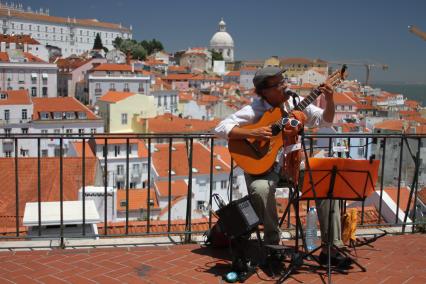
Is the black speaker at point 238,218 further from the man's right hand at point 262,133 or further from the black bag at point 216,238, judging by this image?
the black bag at point 216,238

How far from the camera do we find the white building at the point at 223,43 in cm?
16638

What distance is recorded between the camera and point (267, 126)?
15.1ft

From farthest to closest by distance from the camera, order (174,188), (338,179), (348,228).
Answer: (174,188) → (348,228) → (338,179)

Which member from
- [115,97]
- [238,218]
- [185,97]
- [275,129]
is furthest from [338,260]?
[185,97]

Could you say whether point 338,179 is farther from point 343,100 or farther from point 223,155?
point 343,100

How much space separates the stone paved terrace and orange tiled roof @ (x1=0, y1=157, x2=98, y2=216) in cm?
1335

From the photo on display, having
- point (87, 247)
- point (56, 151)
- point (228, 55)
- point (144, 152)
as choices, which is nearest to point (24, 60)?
point (56, 151)

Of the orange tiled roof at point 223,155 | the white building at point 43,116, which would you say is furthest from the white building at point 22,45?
the orange tiled roof at point 223,155

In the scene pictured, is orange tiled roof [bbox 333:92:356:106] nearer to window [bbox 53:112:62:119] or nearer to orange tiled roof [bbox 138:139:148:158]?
window [bbox 53:112:62:119]

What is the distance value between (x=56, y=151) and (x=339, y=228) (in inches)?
1945

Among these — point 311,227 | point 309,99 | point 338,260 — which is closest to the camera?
point 309,99

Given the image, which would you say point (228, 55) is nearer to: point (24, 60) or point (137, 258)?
point (24, 60)

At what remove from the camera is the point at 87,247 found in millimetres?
5473

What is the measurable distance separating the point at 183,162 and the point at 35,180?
21430 mm
